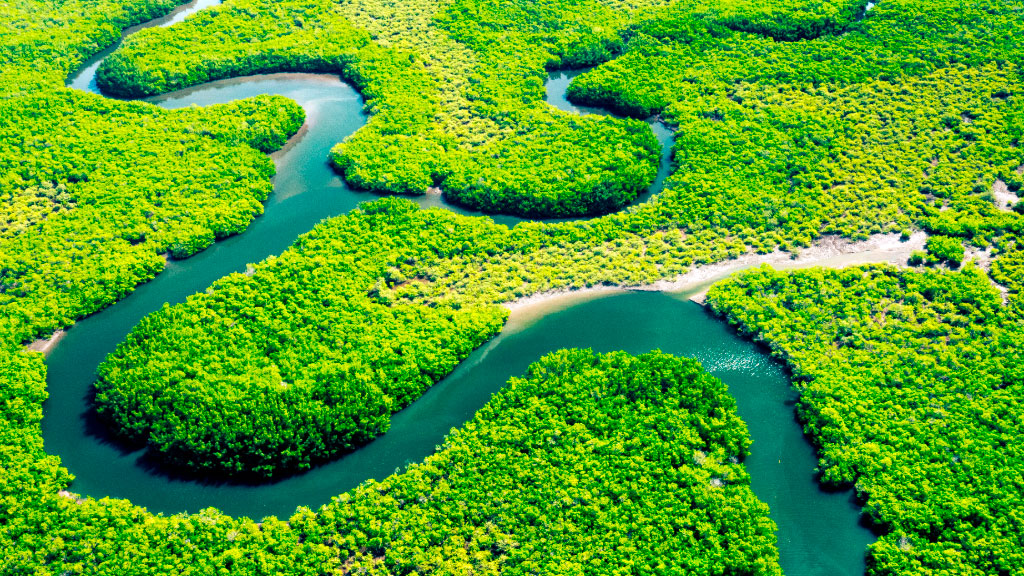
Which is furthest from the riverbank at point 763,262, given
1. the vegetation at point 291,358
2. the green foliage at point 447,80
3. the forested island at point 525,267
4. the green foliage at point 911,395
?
the green foliage at point 447,80

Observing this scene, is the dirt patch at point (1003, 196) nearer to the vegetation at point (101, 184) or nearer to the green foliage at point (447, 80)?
the green foliage at point (447, 80)

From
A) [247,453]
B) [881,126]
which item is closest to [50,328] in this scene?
[247,453]

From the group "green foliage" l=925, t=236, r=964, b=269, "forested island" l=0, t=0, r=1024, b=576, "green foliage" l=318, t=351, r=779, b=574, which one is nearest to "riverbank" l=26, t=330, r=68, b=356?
"forested island" l=0, t=0, r=1024, b=576

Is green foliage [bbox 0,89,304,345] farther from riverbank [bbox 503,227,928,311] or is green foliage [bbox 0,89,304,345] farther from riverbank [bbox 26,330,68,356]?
riverbank [bbox 503,227,928,311]

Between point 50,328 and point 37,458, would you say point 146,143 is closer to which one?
point 50,328

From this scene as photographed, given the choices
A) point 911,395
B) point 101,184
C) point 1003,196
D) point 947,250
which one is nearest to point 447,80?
point 101,184

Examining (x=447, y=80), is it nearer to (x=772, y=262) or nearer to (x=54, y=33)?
(x=772, y=262)
